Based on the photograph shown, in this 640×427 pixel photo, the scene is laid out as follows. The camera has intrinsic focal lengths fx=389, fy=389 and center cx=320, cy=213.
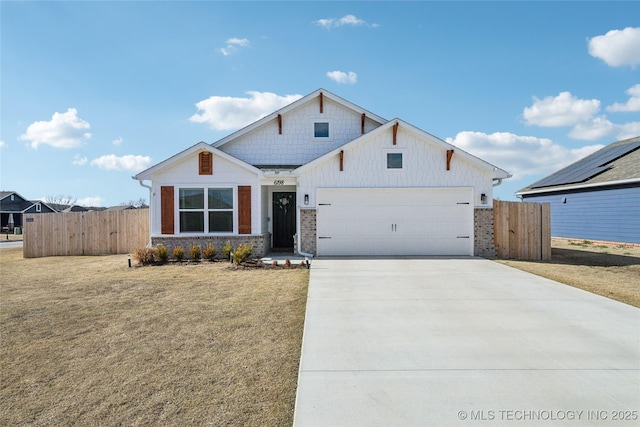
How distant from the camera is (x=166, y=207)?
13.2 m

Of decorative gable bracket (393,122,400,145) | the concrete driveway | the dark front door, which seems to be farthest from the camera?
the dark front door

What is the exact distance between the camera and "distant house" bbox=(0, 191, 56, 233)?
46.9m

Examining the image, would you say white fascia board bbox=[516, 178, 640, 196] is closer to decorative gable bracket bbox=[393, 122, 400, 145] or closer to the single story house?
the single story house

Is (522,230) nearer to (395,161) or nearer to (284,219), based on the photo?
(395,161)

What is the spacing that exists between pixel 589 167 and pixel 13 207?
58.9m

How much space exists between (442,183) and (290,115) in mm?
6696

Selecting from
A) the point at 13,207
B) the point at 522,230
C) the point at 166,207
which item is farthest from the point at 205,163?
the point at 13,207

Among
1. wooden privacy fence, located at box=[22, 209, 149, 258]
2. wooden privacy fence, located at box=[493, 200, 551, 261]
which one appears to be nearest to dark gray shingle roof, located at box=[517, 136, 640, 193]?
wooden privacy fence, located at box=[493, 200, 551, 261]

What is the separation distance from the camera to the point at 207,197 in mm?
13312

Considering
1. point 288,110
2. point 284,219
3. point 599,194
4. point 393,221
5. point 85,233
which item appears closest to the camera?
point 393,221

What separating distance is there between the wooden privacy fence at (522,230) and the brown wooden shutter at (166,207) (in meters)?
11.2

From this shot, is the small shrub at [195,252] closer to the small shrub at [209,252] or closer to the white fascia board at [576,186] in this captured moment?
the small shrub at [209,252]

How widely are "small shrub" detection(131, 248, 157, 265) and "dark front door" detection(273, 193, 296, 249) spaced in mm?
4818

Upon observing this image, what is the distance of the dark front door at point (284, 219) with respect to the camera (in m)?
15.3
